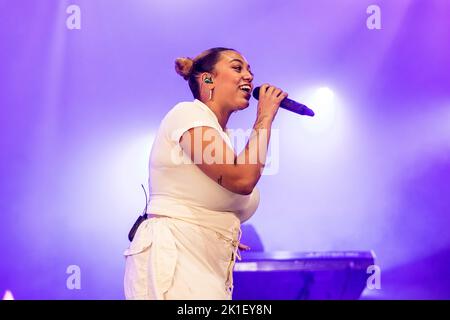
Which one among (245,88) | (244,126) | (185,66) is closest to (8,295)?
(244,126)

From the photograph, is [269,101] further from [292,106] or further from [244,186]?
[244,186]

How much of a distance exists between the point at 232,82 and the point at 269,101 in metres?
0.14

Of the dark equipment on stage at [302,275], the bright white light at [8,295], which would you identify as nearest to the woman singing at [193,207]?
the dark equipment on stage at [302,275]

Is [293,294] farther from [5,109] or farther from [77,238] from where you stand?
[5,109]

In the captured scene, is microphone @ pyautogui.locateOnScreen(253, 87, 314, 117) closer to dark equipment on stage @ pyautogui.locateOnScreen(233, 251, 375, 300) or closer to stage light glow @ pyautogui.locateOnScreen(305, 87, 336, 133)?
dark equipment on stage @ pyautogui.locateOnScreen(233, 251, 375, 300)

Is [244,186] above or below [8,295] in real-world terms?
above

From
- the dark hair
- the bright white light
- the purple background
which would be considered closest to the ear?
the dark hair

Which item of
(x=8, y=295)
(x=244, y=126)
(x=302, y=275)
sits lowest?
(x=8, y=295)

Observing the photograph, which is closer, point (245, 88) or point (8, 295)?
point (245, 88)

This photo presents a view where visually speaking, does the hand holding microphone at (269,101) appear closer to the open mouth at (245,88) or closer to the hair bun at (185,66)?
the open mouth at (245,88)

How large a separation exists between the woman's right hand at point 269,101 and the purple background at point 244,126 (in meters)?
1.24

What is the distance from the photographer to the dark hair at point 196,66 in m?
1.67

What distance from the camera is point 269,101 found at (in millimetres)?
1542

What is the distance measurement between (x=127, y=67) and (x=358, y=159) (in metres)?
1.14
